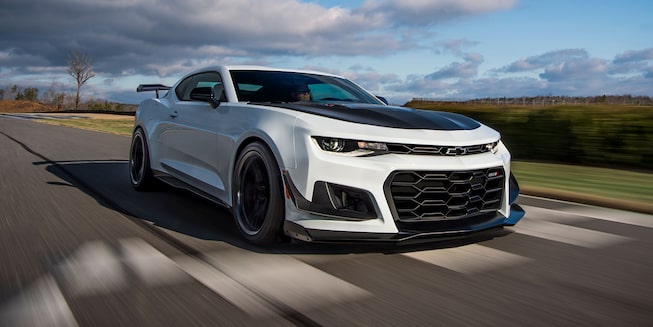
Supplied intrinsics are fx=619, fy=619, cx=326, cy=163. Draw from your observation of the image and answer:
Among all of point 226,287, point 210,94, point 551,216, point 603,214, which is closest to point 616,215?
point 603,214

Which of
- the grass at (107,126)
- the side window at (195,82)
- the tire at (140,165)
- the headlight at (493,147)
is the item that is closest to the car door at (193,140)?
the side window at (195,82)

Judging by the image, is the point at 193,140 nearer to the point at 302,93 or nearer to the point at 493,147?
the point at 302,93

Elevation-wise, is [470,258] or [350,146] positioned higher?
[350,146]

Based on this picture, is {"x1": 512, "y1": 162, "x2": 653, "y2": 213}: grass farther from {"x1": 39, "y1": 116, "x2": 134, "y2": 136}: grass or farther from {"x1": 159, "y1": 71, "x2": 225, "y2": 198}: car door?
{"x1": 39, "y1": 116, "x2": 134, "y2": 136}: grass

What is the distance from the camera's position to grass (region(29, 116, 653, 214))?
674 cm

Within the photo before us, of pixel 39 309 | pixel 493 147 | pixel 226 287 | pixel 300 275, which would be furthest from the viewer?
pixel 493 147

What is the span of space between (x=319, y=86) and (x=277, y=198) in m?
1.89

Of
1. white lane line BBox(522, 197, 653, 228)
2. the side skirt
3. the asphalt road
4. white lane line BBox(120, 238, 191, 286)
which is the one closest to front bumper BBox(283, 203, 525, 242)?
the asphalt road

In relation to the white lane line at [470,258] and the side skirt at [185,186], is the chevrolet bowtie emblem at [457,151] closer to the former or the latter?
the white lane line at [470,258]

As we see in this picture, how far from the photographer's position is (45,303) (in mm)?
3064

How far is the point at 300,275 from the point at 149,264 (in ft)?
3.16

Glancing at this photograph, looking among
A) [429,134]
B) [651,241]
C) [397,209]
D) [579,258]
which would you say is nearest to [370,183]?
[397,209]

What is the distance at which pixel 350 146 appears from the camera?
13.2 feet

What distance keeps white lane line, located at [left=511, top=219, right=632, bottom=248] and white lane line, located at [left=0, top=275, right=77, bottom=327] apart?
3.44m
